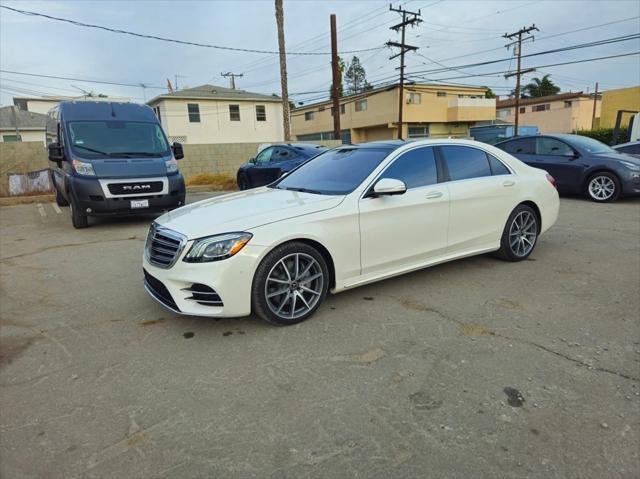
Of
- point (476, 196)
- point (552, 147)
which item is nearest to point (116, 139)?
point (476, 196)

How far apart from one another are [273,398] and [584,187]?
983cm

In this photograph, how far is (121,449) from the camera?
2268 millimetres

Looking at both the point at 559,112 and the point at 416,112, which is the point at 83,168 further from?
the point at 559,112

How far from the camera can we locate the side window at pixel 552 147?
1025 centimetres

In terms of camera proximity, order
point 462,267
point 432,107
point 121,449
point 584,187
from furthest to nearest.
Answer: point 432,107, point 584,187, point 462,267, point 121,449

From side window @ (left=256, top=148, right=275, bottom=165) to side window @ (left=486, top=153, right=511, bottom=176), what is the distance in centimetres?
760

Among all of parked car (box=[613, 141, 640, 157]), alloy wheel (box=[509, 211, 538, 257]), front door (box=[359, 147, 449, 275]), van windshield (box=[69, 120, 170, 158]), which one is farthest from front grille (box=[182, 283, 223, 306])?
parked car (box=[613, 141, 640, 157])

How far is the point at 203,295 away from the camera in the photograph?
3.37 metres

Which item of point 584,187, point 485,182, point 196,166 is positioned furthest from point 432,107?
point 485,182

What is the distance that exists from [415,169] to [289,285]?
1841 mm

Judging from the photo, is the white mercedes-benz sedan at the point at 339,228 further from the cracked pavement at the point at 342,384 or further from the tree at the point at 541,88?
the tree at the point at 541,88

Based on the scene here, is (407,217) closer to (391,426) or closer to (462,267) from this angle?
(462,267)

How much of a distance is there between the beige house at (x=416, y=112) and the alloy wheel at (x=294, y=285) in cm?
3578

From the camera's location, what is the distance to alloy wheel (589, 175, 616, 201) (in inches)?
380
